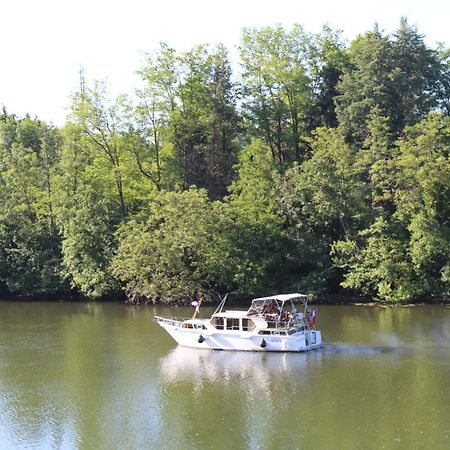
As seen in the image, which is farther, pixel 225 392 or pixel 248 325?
pixel 248 325

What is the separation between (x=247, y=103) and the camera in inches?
2272

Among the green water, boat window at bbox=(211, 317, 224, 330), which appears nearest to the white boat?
boat window at bbox=(211, 317, 224, 330)

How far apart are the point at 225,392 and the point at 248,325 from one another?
7.60 meters

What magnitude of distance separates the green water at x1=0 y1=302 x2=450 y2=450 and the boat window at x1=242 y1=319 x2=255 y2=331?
1.57m

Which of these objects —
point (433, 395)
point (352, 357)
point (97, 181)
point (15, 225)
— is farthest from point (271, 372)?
point (15, 225)

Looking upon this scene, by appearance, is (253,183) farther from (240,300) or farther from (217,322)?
(217,322)

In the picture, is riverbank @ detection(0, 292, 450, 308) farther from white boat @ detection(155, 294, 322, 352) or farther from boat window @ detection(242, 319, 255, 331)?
boat window @ detection(242, 319, 255, 331)

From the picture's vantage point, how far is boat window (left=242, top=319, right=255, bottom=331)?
31969 mm

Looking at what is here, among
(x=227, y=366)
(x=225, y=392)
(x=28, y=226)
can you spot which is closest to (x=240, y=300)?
(x=227, y=366)

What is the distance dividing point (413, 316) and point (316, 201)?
1207cm

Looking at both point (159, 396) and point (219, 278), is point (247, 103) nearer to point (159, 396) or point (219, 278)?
point (219, 278)

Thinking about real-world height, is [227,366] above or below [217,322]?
below

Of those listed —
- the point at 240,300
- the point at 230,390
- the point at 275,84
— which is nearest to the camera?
the point at 230,390

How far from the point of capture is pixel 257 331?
104 feet
